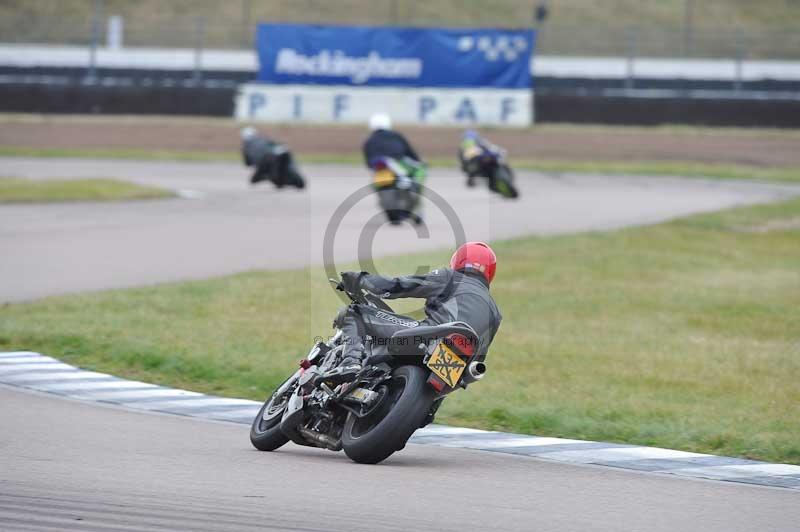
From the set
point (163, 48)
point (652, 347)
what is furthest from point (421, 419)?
point (163, 48)

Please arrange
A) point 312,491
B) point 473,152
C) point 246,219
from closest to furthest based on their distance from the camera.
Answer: point 312,491 → point 246,219 → point 473,152

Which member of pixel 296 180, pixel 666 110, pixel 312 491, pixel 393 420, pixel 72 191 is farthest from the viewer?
pixel 666 110

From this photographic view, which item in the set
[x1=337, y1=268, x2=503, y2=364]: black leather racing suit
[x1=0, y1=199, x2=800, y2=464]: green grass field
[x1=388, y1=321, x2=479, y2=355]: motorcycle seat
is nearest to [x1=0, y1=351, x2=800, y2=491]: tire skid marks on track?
[x1=0, y1=199, x2=800, y2=464]: green grass field

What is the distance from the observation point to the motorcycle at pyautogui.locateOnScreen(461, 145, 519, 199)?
2488cm

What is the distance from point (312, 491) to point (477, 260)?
6.03 ft

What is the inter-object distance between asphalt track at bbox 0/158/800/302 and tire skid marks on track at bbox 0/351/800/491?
3699 mm

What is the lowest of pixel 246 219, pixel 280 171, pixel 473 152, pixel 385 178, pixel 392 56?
pixel 280 171

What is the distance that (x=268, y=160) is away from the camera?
25719 millimetres

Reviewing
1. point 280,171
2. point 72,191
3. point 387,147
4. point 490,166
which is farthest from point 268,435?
point 280,171

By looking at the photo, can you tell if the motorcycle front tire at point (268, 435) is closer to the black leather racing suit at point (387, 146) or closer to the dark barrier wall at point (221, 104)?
the black leather racing suit at point (387, 146)

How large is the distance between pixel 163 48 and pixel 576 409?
3261 centimetres

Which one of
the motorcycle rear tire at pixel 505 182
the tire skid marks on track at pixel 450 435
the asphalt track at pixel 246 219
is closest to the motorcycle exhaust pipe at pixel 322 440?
the tire skid marks on track at pixel 450 435

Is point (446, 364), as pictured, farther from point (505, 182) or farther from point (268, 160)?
point (268, 160)

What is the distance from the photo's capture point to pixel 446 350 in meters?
7.04
